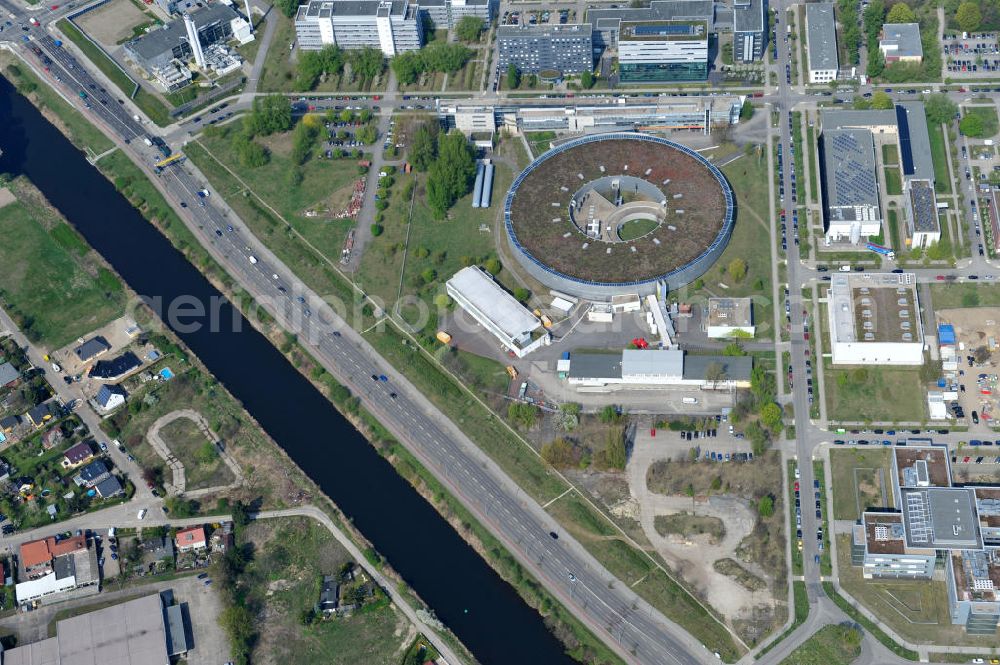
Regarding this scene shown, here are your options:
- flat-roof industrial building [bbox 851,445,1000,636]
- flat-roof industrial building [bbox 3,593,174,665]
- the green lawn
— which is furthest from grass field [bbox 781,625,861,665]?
flat-roof industrial building [bbox 3,593,174,665]

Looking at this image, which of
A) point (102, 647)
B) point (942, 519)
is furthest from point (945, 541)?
point (102, 647)

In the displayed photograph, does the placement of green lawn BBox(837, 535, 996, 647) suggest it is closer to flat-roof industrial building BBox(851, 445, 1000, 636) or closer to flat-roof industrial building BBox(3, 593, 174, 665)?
flat-roof industrial building BBox(851, 445, 1000, 636)

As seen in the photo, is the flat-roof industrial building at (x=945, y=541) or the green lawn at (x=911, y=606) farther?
the green lawn at (x=911, y=606)

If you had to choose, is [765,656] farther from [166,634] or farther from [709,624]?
[166,634]

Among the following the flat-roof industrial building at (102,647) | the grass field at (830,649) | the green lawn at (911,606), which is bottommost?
the flat-roof industrial building at (102,647)

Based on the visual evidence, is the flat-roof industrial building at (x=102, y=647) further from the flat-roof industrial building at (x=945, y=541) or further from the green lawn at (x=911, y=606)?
the flat-roof industrial building at (x=945, y=541)

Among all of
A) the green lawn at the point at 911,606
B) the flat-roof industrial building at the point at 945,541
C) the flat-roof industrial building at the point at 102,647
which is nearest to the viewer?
the flat-roof industrial building at the point at 945,541

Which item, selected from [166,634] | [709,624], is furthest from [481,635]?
[166,634]

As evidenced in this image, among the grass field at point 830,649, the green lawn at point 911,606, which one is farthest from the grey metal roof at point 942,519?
the grass field at point 830,649
